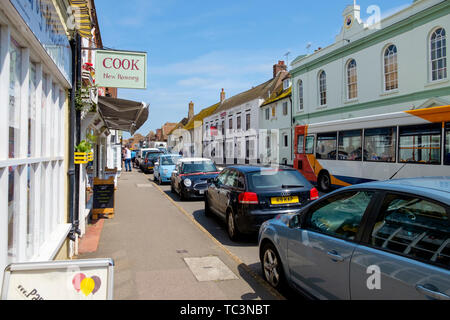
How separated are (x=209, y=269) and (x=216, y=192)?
3.38m

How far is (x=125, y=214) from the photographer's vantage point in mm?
9672

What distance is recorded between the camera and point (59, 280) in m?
2.31

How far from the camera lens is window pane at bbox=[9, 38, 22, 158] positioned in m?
2.90

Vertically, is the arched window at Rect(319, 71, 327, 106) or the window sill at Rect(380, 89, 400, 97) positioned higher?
the arched window at Rect(319, 71, 327, 106)

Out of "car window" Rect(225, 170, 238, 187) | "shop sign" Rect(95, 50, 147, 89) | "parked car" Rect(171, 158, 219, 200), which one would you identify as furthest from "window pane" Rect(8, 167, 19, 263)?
"parked car" Rect(171, 158, 219, 200)

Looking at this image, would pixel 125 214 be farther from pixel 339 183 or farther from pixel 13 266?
pixel 339 183

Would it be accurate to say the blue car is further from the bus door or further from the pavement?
the pavement

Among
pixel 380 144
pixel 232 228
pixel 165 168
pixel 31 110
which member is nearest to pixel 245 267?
pixel 232 228

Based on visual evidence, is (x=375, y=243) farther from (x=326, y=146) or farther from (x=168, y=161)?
(x=168, y=161)

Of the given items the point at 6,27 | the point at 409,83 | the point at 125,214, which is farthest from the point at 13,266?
the point at 409,83

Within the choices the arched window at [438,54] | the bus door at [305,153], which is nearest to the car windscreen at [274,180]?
the bus door at [305,153]

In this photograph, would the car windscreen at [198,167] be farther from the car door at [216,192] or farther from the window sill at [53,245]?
the window sill at [53,245]

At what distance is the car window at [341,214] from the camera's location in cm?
313

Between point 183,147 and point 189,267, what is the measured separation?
197 ft
